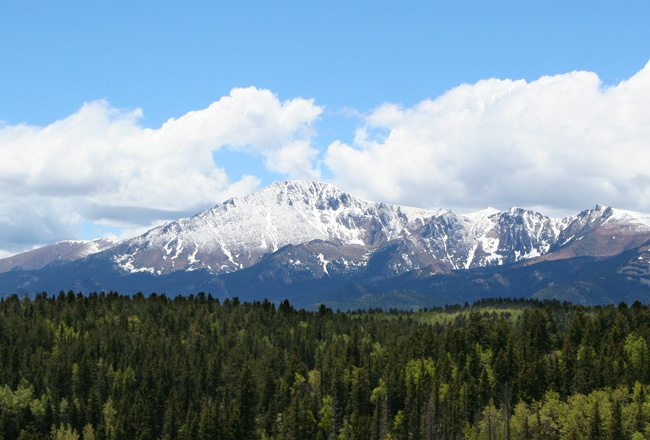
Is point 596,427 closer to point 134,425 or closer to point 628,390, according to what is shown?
point 628,390

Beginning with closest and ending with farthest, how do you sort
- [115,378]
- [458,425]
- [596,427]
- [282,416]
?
[596,427]
[458,425]
[282,416]
[115,378]

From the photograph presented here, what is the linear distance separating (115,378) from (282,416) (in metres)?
48.4

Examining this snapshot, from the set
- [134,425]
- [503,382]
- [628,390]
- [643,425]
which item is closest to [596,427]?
[643,425]

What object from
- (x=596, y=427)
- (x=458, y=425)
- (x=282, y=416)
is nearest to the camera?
(x=596, y=427)

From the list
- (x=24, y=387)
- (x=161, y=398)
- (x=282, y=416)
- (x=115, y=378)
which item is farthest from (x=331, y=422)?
(x=24, y=387)

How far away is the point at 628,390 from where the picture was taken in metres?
165

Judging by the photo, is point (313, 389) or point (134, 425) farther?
point (313, 389)

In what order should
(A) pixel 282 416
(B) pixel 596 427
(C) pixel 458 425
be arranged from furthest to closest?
(A) pixel 282 416 → (C) pixel 458 425 → (B) pixel 596 427

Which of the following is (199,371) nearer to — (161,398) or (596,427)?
(161,398)

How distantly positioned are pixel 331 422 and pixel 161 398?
4274 centimetres

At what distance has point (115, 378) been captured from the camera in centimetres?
19362

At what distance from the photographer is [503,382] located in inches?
7101

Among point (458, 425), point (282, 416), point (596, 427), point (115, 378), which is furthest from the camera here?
point (115, 378)

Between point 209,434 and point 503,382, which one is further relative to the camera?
point 503,382
